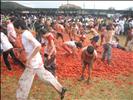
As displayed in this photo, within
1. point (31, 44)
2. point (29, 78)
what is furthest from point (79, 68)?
A: point (31, 44)

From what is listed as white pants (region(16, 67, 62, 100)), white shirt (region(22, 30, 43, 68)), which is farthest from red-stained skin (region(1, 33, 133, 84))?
white shirt (region(22, 30, 43, 68))

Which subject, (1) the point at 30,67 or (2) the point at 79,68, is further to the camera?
(2) the point at 79,68

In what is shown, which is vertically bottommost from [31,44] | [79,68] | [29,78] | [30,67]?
[79,68]

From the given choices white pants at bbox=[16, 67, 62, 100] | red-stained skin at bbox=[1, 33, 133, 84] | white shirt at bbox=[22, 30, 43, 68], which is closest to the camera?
white shirt at bbox=[22, 30, 43, 68]

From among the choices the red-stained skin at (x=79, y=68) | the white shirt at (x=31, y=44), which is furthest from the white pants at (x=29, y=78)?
the red-stained skin at (x=79, y=68)

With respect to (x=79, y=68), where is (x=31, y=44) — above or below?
above

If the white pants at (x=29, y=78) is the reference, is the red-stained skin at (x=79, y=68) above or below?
below

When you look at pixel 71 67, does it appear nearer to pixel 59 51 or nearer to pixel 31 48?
pixel 59 51

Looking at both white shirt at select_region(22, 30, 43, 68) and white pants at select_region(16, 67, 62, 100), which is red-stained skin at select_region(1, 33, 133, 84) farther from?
white shirt at select_region(22, 30, 43, 68)

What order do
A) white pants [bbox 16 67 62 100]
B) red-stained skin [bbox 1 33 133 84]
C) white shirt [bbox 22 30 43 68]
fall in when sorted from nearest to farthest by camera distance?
white shirt [bbox 22 30 43 68]
white pants [bbox 16 67 62 100]
red-stained skin [bbox 1 33 133 84]

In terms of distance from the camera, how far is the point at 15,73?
11531 mm

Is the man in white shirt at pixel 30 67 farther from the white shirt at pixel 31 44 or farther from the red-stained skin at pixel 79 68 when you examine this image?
the red-stained skin at pixel 79 68

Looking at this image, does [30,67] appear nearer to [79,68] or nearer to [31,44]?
[31,44]

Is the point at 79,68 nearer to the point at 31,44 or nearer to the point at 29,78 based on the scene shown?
the point at 29,78
